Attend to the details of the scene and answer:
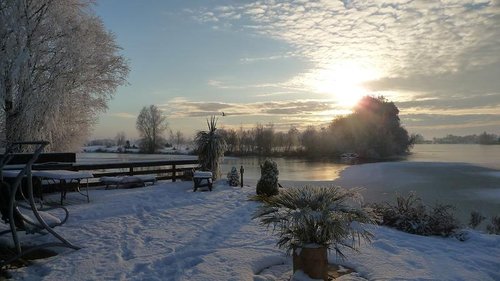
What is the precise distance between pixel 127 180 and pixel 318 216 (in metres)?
9.82

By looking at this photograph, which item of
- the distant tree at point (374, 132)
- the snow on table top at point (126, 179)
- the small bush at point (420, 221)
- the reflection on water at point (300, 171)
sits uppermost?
the distant tree at point (374, 132)

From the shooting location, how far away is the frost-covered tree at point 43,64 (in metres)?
12.4

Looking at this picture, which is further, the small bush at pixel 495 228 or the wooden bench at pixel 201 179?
the wooden bench at pixel 201 179

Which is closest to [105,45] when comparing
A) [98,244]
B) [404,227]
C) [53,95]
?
[53,95]

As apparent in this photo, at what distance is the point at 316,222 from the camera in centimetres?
433

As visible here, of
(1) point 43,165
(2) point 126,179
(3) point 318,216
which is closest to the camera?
(3) point 318,216

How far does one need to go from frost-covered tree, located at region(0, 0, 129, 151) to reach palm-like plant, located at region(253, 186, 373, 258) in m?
11.1

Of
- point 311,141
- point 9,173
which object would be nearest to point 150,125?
point 311,141

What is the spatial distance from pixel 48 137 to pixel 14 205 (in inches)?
387

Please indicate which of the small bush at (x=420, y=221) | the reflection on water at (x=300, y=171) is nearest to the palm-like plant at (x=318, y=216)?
the small bush at (x=420, y=221)

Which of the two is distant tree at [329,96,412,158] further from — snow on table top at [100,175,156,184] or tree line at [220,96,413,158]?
snow on table top at [100,175,156,184]

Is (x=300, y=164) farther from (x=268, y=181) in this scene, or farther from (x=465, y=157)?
(x=268, y=181)

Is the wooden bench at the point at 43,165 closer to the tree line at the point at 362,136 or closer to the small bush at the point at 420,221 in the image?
the small bush at the point at 420,221

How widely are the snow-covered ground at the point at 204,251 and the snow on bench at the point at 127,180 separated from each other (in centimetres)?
327
